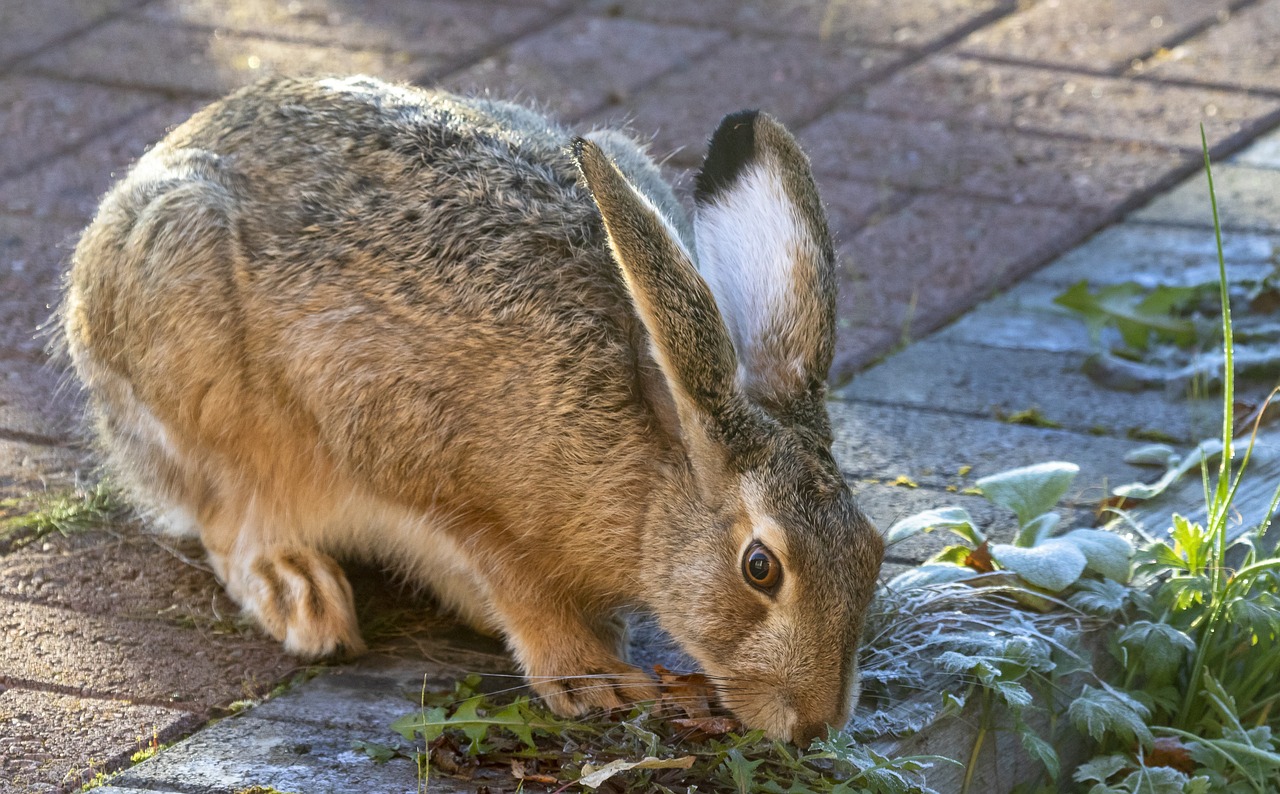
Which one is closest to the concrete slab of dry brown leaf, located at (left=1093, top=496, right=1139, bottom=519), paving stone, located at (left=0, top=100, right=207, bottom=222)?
dry brown leaf, located at (left=1093, top=496, right=1139, bottom=519)

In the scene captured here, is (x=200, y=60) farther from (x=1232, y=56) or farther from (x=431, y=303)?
(x=1232, y=56)

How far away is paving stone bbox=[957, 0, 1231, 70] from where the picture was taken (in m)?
7.39

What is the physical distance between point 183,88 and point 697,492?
13.8 feet

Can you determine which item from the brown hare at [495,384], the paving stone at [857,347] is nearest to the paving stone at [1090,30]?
the paving stone at [857,347]

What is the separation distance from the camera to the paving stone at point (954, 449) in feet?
14.4

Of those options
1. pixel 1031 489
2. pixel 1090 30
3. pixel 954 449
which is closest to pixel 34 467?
pixel 954 449

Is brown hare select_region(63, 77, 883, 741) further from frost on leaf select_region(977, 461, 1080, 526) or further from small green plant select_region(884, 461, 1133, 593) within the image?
frost on leaf select_region(977, 461, 1080, 526)

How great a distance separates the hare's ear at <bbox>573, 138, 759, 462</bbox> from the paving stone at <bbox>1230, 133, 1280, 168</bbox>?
3.83 meters

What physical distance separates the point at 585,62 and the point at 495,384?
3885 millimetres

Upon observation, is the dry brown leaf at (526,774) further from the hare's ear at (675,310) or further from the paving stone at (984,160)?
the paving stone at (984,160)

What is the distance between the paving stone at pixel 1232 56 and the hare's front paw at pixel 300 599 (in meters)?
4.73

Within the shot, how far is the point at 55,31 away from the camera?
7438 mm

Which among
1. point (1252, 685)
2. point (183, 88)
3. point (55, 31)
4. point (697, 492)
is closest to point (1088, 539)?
Result: point (1252, 685)

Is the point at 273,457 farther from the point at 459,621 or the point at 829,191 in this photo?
the point at 829,191
